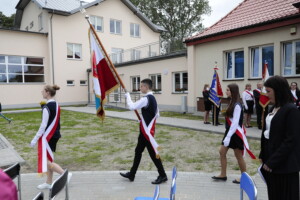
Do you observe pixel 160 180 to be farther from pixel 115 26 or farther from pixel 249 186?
pixel 115 26

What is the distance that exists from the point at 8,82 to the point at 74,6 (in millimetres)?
9686

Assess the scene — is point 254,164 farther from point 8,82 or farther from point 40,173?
point 8,82

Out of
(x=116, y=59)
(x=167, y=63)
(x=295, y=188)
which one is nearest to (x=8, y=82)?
(x=116, y=59)

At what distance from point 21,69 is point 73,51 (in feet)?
16.5

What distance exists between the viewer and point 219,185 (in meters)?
4.65

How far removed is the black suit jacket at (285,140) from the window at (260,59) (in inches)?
394

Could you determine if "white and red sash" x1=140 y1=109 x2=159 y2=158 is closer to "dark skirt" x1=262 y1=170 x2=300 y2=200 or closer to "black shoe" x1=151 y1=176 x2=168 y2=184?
"black shoe" x1=151 y1=176 x2=168 y2=184

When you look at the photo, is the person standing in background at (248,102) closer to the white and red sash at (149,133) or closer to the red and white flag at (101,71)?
the white and red sash at (149,133)

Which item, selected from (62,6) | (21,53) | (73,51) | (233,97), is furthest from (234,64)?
(21,53)

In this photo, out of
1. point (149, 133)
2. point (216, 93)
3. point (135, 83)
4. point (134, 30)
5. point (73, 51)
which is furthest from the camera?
point (134, 30)

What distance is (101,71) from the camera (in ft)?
15.5

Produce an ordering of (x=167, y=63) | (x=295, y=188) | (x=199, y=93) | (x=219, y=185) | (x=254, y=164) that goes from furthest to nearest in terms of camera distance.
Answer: (x=167, y=63)
(x=199, y=93)
(x=254, y=164)
(x=219, y=185)
(x=295, y=188)

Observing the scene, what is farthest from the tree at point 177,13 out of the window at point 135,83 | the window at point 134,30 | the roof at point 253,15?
the roof at point 253,15

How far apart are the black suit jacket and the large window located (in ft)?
77.5
